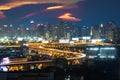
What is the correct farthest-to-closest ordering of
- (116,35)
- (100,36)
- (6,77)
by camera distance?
1. (100,36)
2. (116,35)
3. (6,77)

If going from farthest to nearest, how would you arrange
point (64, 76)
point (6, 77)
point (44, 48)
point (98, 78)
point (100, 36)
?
point (100, 36), point (44, 48), point (98, 78), point (64, 76), point (6, 77)

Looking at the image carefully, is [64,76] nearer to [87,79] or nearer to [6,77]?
[87,79]

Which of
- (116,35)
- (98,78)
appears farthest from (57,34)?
(98,78)

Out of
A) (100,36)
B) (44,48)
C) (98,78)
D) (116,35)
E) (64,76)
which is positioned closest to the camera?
(64,76)

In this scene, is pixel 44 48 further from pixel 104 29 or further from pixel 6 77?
pixel 6 77

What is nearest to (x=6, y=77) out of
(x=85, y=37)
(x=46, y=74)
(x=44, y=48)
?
(x=46, y=74)

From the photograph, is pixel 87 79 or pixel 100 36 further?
pixel 100 36

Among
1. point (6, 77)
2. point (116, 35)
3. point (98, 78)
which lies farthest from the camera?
point (116, 35)

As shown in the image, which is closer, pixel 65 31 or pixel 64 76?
pixel 64 76

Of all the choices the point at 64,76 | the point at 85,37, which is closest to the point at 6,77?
the point at 64,76
